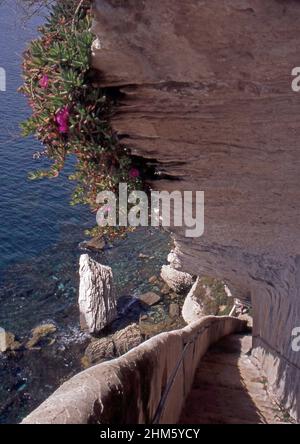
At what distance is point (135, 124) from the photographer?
6.15 m

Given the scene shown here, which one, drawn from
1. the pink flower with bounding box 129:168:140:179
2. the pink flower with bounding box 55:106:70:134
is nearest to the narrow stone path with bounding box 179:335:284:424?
the pink flower with bounding box 129:168:140:179

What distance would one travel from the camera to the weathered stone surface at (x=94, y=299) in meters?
24.2

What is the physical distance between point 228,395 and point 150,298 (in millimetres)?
17620

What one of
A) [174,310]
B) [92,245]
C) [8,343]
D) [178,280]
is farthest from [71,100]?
[92,245]

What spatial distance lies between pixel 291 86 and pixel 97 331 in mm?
20433

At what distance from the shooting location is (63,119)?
541cm

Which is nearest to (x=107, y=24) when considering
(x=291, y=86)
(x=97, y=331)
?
(x=291, y=86)

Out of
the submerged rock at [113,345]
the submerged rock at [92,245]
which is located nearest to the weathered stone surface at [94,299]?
the submerged rock at [113,345]

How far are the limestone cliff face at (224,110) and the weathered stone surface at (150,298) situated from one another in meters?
16.6

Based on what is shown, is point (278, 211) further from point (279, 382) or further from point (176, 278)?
point (176, 278)

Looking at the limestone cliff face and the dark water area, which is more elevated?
the limestone cliff face

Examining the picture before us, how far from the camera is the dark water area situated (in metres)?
21.5

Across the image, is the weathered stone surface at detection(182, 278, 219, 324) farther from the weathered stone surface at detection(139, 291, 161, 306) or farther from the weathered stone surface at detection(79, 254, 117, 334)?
the weathered stone surface at detection(79, 254, 117, 334)

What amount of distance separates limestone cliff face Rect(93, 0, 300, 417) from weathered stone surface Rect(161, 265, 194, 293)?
16954 millimetres
